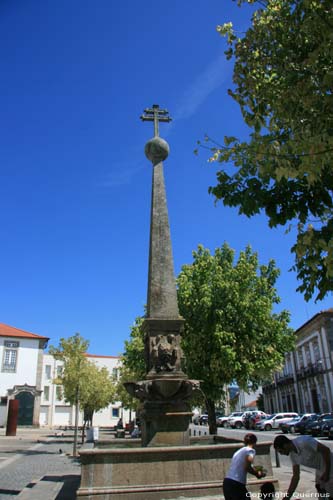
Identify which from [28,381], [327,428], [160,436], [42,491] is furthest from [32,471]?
[28,381]

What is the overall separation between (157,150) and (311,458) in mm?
8773

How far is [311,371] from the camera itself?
4675cm

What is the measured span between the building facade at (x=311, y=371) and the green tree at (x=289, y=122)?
131 ft

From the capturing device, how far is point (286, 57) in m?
6.17

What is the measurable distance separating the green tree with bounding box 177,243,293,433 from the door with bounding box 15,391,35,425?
99.4ft

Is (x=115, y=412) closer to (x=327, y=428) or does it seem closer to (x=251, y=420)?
(x=251, y=420)

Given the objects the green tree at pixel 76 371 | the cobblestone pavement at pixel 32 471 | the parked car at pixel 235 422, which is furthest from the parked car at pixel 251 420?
the cobblestone pavement at pixel 32 471

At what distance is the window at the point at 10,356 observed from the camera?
45.2m

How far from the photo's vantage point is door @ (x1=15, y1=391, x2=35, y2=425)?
4359 cm

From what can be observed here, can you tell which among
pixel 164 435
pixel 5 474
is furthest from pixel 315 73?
pixel 5 474

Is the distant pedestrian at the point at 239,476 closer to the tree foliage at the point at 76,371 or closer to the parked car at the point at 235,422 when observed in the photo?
the tree foliage at the point at 76,371

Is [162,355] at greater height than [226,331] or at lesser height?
lesser

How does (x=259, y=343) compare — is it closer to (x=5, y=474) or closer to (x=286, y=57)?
(x=5, y=474)

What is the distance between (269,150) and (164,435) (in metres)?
6.14
